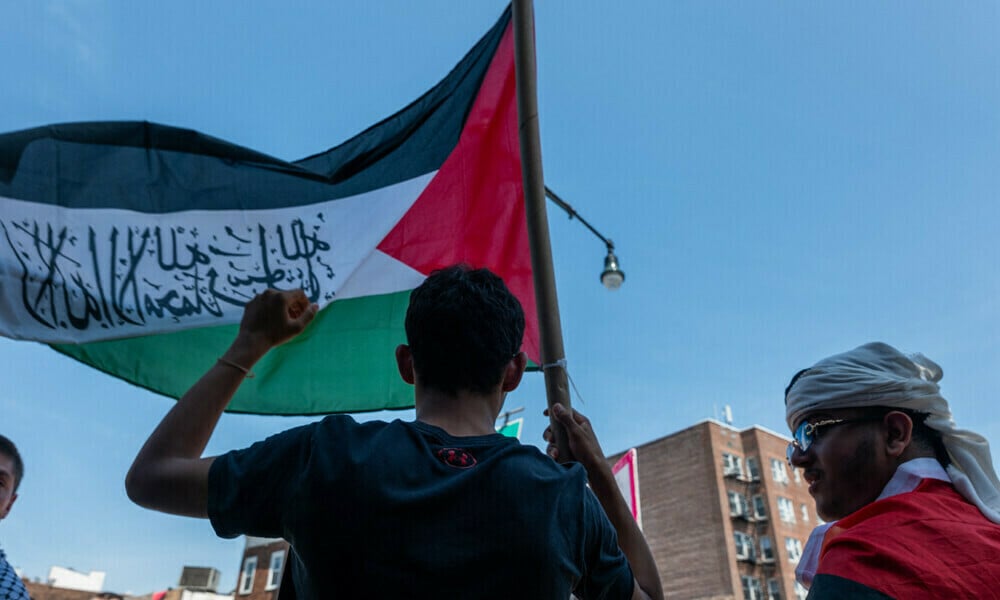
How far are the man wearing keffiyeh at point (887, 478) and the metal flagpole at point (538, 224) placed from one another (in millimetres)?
832

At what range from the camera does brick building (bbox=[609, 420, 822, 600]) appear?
56062mm

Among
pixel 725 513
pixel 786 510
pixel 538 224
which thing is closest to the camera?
pixel 538 224

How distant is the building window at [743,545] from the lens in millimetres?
56419

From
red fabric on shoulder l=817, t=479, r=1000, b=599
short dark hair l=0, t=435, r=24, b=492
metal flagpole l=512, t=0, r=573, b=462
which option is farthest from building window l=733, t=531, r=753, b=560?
red fabric on shoulder l=817, t=479, r=1000, b=599

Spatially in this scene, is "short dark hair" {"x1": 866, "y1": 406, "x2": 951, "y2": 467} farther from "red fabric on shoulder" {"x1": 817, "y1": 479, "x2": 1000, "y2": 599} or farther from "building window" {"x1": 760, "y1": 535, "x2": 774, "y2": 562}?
"building window" {"x1": 760, "y1": 535, "x2": 774, "y2": 562}

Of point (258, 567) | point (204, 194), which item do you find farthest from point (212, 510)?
point (258, 567)

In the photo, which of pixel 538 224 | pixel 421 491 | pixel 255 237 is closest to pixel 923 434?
pixel 538 224

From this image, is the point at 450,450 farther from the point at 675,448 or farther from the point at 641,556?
the point at 675,448

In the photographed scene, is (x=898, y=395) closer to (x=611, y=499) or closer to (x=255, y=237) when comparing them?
(x=611, y=499)

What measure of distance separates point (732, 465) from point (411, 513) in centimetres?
6250

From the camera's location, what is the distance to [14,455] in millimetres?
4238

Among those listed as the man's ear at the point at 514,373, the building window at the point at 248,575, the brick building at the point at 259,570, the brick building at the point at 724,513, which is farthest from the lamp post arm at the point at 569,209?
the brick building at the point at 724,513

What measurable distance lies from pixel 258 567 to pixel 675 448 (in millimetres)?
33562

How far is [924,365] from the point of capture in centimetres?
274
